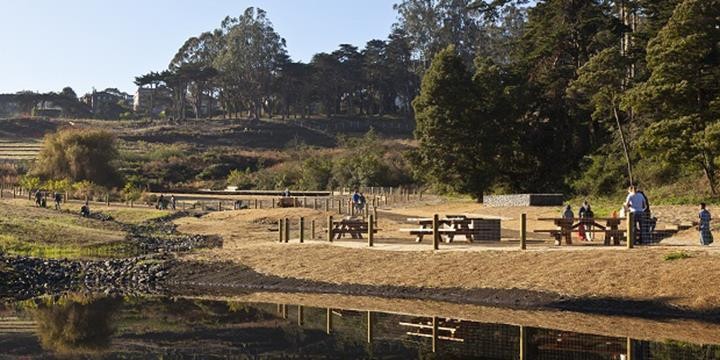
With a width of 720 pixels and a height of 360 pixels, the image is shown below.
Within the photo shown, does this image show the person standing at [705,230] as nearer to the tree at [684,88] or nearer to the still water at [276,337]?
the still water at [276,337]

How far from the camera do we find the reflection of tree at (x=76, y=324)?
663 inches

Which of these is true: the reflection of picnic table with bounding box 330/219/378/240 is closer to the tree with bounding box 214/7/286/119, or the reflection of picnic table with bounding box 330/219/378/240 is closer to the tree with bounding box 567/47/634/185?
the tree with bounding box 567/47/634/185

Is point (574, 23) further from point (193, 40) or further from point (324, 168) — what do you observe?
point (193, 40)

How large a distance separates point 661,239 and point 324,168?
46074 millimetres

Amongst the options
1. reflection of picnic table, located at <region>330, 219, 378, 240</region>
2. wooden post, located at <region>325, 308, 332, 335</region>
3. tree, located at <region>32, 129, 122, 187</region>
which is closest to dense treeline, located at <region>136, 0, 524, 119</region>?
tree, located at <region>32, 129, 122, 187</region>

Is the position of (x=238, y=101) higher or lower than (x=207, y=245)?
higher

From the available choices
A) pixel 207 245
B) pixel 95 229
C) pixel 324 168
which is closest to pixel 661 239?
pixel 207 245

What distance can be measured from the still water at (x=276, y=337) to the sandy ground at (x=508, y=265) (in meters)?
3.42

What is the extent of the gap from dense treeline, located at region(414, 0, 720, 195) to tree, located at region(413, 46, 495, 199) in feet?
0.20

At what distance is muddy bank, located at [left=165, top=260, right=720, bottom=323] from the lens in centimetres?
1928

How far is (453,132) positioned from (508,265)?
27.2 metres

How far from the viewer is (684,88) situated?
119 feet

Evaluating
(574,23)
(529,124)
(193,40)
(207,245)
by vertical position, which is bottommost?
(207,245)

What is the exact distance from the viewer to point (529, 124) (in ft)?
173
